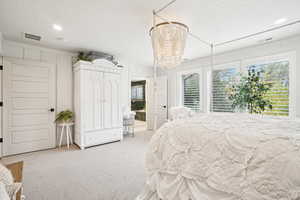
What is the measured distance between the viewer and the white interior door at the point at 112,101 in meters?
3.69

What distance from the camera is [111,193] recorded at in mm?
1742

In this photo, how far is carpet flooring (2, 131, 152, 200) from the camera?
1.75 meters

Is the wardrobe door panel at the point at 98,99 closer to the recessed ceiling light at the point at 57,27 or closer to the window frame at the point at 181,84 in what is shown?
the recessed ceiling light at the point at 57,27

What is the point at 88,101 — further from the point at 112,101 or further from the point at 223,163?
the point at 223,163

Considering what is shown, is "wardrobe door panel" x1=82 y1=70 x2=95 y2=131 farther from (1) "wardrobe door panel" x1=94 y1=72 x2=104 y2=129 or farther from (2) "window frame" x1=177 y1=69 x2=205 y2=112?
(2) "window frame" x1=177 y1=69 x2=205 y2=112

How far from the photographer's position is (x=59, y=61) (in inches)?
143

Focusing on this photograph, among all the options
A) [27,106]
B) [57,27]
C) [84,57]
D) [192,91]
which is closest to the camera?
[57,27]

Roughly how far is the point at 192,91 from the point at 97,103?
2.95 metres

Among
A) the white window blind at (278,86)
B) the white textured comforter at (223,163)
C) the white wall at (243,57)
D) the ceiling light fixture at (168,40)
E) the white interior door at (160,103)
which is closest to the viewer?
the white textured comforter at (223,163)

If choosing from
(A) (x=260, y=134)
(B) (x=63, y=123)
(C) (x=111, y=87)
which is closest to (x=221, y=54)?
(C) (x=111, y=87)

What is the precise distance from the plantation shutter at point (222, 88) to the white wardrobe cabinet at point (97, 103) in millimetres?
2769

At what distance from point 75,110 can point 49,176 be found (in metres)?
1.79

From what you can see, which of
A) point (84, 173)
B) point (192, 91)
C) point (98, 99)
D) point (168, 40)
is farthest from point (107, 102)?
point (192, 91)

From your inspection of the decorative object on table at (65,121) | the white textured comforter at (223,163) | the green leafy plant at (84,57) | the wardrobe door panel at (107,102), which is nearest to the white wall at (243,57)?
the wardrobe door panel at (107,102)
